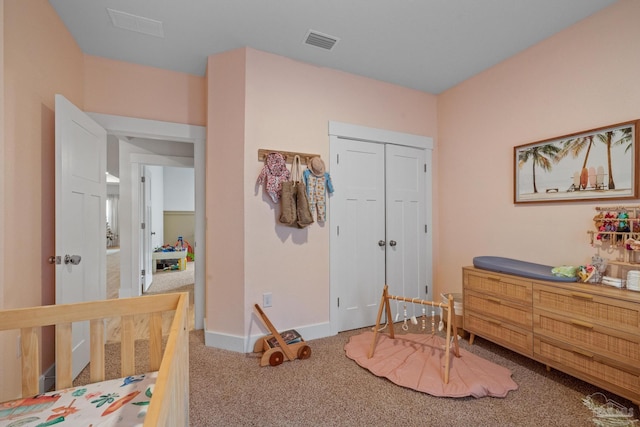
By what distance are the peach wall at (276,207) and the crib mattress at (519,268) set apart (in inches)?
54.1

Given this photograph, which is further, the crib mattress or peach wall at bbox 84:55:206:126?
peach wall at bbox 84:55:206:126

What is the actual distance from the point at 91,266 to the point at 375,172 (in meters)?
2.64

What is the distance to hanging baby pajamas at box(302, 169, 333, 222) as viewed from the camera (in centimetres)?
256

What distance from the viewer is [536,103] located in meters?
2.38

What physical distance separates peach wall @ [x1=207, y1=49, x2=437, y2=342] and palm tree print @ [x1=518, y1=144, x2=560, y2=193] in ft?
5.05

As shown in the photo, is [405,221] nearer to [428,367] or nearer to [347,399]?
[428,367]

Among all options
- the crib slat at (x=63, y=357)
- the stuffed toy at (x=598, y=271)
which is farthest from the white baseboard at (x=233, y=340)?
the stuffed toy at (x=598, y=271)

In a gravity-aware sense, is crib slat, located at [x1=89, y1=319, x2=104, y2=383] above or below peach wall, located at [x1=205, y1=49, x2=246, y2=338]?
below

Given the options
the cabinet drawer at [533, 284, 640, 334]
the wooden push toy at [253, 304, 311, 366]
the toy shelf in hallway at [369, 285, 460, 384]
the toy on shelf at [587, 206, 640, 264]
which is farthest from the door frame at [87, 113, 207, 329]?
the toy on shelf at [587, 206, 640, 264]

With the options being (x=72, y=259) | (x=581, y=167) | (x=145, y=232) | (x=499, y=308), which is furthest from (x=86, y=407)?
(x=145, y=232)

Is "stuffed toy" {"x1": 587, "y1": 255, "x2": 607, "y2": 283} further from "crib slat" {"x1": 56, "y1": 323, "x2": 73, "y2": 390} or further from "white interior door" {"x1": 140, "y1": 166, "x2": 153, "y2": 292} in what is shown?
"white interior door" {"x1": 140, "y1": 166, "x2": 153, "y2": 292}

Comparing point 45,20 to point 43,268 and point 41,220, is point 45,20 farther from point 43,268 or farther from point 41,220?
point 43,268

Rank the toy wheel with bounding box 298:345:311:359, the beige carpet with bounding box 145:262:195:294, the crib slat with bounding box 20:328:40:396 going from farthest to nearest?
the beige carpet with bounding box 145:262:195:294, the toy wheel with bounding box 298:345:311:359, the crib slat with bounding box 20:328:40:396

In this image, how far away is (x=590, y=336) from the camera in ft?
5.58
